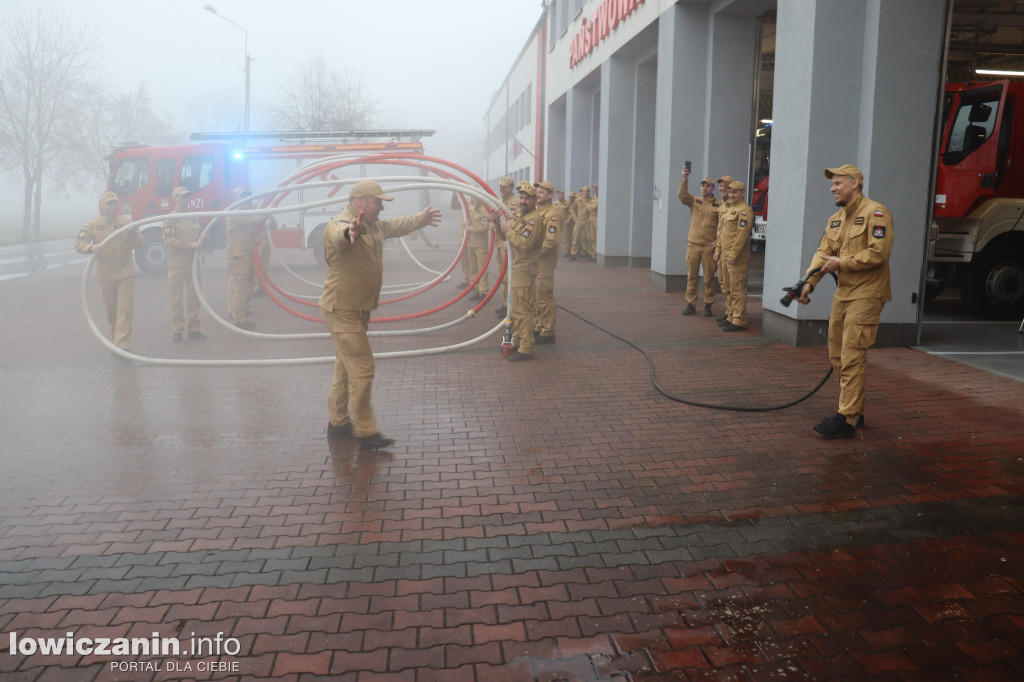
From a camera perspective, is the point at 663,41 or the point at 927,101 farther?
the point at 663,41

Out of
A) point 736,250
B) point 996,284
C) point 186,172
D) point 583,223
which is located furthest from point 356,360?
point 583,223

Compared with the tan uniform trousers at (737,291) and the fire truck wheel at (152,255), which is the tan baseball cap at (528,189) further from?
the fire truck wheel at (152,255)

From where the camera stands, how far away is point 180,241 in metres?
10.6

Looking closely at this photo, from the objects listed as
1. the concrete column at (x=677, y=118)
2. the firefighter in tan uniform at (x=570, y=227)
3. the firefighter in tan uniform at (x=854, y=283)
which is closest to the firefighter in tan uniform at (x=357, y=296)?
the firefighter in tan uniform at (x=854, y=283)

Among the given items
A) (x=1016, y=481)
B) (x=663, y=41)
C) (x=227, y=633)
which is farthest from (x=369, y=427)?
(x=663, y=41)

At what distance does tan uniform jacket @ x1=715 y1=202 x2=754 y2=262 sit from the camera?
416 inches

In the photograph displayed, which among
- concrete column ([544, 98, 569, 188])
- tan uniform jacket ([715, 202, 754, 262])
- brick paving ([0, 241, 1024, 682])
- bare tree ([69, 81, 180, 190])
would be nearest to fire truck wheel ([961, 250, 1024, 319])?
tan uniform jacket ([715, 202, 754, 262])

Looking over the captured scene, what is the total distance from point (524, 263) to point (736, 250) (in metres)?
3.20

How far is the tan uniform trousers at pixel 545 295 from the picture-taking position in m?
9.52

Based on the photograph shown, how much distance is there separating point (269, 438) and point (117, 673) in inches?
122

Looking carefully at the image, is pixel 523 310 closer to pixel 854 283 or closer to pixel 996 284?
pixel 854 283

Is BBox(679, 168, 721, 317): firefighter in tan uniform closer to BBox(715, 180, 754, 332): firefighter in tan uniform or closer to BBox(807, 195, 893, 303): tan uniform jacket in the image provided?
BBox(715, 180, 754, 332): firefighter in tan uniform

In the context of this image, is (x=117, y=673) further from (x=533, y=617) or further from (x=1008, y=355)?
(x=1008, y=355)

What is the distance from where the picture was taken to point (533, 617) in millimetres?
3504
